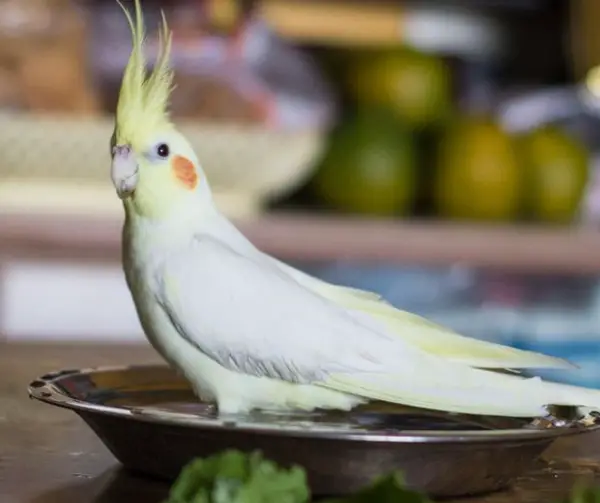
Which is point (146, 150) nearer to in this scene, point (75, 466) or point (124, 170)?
point (124, 170)

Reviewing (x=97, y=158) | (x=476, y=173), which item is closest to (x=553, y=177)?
(x=476, y=173)

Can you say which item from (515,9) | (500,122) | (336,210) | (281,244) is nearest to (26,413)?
(281,244)

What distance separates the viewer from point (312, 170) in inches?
56.7

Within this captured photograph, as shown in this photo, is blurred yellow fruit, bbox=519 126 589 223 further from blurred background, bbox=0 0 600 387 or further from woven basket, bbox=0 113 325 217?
woven basket, bbox=0 113 325 217

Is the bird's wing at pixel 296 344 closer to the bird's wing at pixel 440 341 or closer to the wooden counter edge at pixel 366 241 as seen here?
the bird's wing at pixel 440 341

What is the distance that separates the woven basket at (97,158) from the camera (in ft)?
4.32

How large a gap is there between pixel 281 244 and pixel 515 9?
0.59m

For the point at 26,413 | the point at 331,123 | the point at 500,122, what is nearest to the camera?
the point at 26,413

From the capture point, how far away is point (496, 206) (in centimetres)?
143

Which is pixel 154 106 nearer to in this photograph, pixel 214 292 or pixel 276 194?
pixel 214 292

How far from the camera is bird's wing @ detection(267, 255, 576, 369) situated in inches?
19.9

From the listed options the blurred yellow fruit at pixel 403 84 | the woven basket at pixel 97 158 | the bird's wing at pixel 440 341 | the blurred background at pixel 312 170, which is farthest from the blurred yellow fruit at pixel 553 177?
the bird's wing at pixel 440 341

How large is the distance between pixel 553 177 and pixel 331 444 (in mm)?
1054

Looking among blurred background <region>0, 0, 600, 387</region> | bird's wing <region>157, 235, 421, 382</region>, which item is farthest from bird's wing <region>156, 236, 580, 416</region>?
blurred background <region>0, 0, 600, 387</region>
